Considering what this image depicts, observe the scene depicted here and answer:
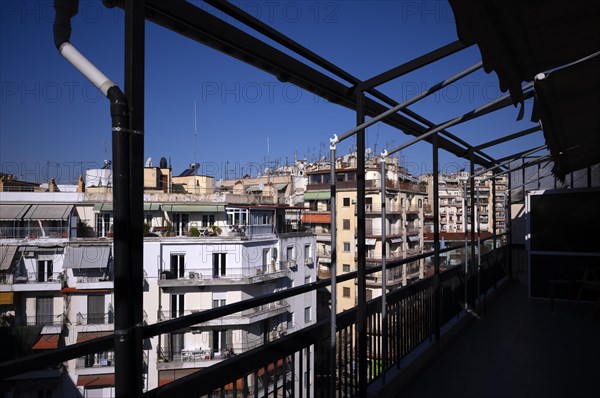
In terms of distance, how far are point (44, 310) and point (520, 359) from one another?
2187cm

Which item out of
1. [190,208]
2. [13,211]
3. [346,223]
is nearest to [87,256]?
[13,211]

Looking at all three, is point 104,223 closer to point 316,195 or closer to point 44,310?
point 44,310

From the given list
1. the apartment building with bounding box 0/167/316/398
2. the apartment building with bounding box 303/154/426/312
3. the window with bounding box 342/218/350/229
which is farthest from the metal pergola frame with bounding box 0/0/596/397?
the window with bounding box 342/218/350/229

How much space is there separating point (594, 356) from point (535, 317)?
1.67 meters

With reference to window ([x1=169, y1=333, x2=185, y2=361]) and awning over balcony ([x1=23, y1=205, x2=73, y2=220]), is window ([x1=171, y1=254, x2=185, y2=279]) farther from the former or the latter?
awning over balcony ([x1=23, y1=205, x2=73, y2=220])

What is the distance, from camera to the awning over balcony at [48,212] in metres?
12.2

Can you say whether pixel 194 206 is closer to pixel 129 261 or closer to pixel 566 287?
pixel 566 287

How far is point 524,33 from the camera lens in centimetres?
210

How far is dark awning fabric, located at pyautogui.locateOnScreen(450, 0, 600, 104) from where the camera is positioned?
1.69 metres

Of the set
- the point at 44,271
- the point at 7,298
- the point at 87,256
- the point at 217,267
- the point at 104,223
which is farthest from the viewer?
the point at 7,298

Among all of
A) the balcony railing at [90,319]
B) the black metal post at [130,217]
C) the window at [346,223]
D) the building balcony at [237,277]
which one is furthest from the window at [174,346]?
the window at [346,223]

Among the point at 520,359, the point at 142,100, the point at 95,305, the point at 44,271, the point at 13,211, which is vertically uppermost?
the point at 142,100

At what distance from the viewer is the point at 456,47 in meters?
2.21

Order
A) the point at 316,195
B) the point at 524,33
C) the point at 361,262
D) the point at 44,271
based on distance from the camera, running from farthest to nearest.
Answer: the point at 316,195, the point at 44,271, the point at 361,262, the point at 524,33
